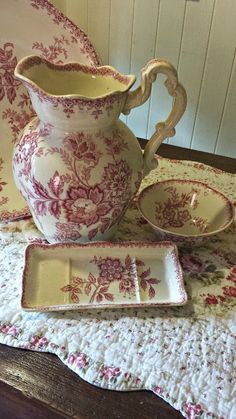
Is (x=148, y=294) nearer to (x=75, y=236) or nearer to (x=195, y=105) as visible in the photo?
(x=75, y=236)

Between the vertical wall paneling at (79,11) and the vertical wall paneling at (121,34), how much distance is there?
9cm

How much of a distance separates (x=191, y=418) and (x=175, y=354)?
0.23ft

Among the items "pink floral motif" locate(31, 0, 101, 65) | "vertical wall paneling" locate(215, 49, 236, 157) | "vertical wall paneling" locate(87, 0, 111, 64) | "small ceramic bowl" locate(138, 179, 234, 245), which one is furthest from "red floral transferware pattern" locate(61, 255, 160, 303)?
"vertical wall paneling" locate(87, 0, 111, 64)

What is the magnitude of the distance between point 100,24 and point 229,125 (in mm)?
473

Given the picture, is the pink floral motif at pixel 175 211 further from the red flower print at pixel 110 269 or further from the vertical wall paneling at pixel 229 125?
the vertical wall paneling at pixel 229 125

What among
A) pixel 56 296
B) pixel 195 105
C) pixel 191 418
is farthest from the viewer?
pixel 195 105

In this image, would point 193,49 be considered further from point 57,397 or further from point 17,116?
point 57,397

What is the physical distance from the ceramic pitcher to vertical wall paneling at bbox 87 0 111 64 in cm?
75

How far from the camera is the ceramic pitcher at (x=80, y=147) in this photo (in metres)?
0.49

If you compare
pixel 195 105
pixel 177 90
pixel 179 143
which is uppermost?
pixel 177 90

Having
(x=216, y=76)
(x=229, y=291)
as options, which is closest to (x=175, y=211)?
(x=229, y=291)

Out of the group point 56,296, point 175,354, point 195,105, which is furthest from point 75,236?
point 195,105

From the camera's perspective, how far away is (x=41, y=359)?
45 centimetres

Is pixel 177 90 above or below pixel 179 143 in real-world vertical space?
above
